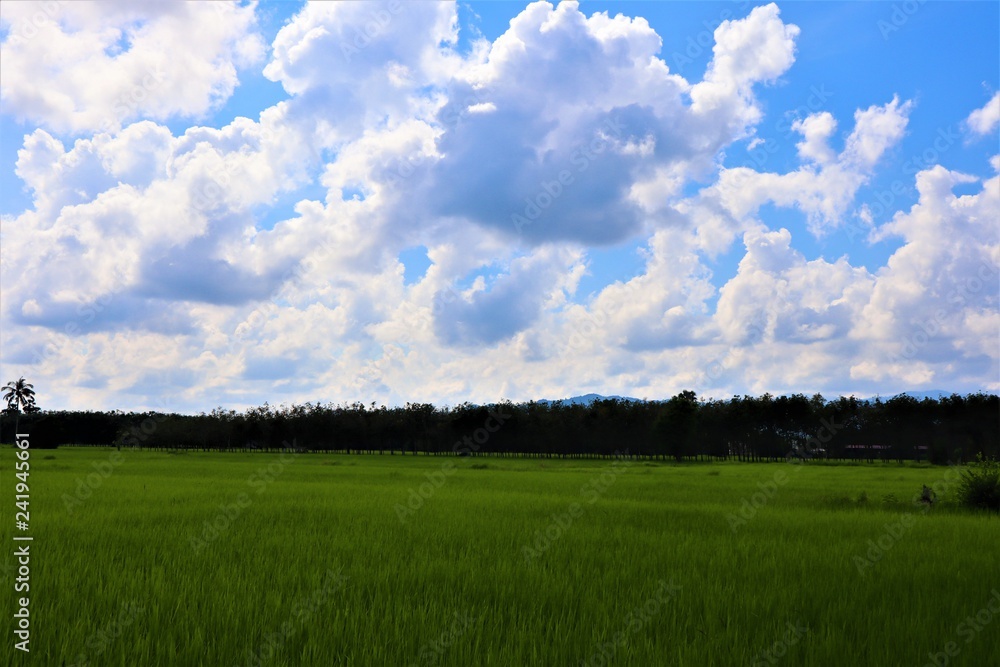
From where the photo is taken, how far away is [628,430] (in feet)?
336

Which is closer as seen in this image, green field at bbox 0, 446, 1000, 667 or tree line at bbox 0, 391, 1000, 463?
green field at bbox 0, 446, 1000, 667

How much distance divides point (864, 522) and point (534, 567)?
1070cm

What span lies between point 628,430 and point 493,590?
98.8 m

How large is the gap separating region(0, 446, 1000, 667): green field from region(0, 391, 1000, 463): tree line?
8129 centimetres

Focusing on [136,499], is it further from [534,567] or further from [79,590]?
[534,567]

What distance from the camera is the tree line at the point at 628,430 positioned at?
89062 mm

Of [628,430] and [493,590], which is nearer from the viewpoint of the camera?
[493,590]

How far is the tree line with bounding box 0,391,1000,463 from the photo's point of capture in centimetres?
8906

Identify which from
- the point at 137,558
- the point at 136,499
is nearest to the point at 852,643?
the point at 137,558

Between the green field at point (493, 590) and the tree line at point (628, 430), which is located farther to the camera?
the tree line at point (628, 430)

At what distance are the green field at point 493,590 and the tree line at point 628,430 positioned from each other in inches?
3200

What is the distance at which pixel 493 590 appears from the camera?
24.1 feet

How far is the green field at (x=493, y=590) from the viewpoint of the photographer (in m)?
5.32

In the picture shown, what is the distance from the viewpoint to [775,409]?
102875 millimetres
